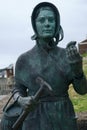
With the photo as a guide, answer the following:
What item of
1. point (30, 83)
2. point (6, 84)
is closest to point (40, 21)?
point (30, 83)

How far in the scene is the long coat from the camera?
664 cm

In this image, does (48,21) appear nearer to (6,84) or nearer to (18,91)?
(18,91)

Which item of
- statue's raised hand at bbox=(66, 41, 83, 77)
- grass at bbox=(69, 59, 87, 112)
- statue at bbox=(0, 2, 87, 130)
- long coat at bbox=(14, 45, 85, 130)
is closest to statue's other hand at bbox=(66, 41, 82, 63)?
statue's raised hand at bbox=(66, 41, 83, 77)

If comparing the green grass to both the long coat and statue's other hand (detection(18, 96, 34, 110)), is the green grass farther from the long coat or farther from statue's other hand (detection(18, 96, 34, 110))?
statue's other hand (detection(18, 96, 34, 110))

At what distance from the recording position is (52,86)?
21.9ft

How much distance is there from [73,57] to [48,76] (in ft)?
1.31

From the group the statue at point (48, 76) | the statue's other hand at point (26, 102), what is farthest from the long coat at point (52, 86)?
the statue's other hand at point (26, 102)

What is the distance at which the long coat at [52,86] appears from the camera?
21.8 ft

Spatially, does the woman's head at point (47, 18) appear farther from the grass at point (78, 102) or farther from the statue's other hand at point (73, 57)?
the grass at point (78, 102)

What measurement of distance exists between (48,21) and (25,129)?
89 centimetres

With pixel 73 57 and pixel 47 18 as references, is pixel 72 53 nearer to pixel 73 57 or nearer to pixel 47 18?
pixel 73 57

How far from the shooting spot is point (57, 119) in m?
6.64

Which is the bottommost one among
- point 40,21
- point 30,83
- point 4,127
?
point 4,127

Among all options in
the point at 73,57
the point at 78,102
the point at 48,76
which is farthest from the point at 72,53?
the point at 78,102
